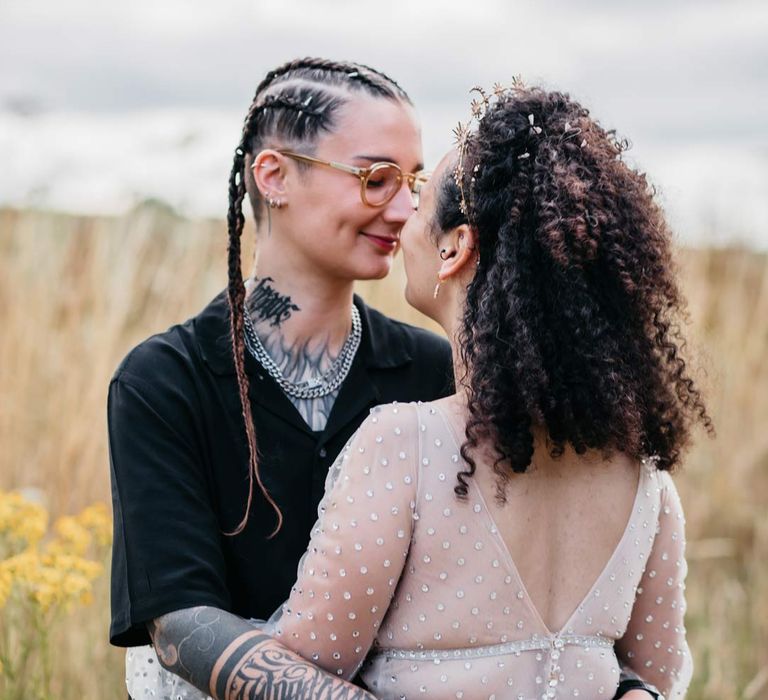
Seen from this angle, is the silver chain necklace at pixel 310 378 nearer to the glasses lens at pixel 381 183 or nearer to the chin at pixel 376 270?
the chin at pixel 376 270

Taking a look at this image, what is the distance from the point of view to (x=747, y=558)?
5.58m

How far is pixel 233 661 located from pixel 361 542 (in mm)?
410

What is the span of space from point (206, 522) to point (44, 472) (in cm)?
263

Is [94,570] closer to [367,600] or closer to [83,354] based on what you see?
[367,600]

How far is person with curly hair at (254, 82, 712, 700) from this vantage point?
6.39ft

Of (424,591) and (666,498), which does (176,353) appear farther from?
(666,498)

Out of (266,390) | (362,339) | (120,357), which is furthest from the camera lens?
(120,357)

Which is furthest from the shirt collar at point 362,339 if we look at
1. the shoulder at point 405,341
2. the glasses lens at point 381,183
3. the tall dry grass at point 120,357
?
the tall dry grass at point 120,357

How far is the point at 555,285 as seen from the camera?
1939 mm

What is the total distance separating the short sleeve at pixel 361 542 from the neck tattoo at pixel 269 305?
2.80 feet

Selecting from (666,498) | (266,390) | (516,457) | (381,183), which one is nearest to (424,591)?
(516,457)

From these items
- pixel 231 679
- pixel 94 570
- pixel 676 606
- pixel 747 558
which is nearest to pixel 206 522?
pixel 231 679

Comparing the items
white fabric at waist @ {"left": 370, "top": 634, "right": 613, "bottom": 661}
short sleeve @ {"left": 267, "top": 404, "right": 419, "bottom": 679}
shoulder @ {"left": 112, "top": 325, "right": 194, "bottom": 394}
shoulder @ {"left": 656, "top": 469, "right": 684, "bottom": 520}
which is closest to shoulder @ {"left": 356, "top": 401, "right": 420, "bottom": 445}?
short sleeve @ {"left": 267, "top": 404, "right": 419, "bottom": 679}

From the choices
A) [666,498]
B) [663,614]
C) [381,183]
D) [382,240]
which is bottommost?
[663,614]
